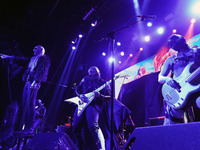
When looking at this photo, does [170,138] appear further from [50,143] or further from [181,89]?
[181,89]

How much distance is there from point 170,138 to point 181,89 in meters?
1.73

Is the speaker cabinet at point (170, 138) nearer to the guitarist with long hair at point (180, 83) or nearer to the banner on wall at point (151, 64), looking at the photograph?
the guitarist with long hair at point (180, 83)

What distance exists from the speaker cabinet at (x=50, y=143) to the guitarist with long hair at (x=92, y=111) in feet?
4.20

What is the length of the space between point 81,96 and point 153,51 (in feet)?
12.9

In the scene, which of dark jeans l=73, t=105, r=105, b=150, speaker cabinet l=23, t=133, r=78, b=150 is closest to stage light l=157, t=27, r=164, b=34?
dark jeans l=73, t=105, r=105, b=150

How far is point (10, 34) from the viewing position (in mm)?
5234

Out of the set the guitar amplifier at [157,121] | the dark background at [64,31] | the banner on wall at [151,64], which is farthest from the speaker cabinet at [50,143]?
the banner on wall at [151,64]

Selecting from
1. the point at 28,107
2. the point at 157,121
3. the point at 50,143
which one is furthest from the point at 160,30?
the point at 50,143

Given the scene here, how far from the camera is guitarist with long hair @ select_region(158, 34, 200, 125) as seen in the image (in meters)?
2.15

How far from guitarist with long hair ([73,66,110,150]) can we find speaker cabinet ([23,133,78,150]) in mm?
1281

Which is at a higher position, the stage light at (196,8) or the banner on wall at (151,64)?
the stage light at (196,8)

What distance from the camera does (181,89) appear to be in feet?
7.39

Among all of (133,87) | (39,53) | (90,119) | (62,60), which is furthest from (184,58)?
(62,60)

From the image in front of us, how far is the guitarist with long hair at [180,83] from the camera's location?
2152 mm
